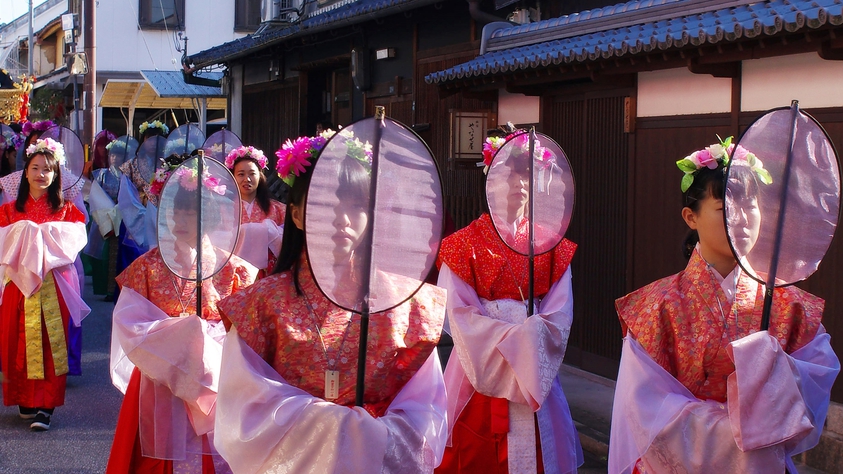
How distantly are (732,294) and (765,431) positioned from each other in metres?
0.51

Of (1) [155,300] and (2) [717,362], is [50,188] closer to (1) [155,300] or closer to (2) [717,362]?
(1) [155,300]

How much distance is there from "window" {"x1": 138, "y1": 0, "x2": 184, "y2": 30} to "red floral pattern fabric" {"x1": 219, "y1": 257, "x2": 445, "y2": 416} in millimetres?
29566

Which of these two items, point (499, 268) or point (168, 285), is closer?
point (499, 268)

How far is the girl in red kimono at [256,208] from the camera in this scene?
7039 mm

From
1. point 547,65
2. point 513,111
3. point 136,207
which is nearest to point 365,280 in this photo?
point 547,65

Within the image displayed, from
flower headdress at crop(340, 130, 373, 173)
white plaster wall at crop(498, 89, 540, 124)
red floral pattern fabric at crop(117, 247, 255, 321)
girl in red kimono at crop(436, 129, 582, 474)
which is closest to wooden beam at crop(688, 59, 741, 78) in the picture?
girl in red kimono at crop(436, 129, 582, 474)

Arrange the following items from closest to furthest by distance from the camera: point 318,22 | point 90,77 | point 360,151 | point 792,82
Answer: point 360,151, point 792,82, point 318,22, point 90,77

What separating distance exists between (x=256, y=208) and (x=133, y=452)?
295cm

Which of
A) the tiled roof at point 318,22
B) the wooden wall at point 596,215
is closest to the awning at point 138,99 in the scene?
the tiled roof at point 318,22

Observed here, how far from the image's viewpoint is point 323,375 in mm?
3092

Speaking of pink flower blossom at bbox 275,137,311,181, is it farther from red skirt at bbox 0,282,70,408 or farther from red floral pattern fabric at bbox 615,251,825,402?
red skirt at bbox 0,282,70,408

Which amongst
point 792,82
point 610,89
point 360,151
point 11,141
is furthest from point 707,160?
point 11,141

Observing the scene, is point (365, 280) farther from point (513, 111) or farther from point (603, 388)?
point (513, 111)

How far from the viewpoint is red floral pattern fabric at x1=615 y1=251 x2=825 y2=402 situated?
3.26 meters
